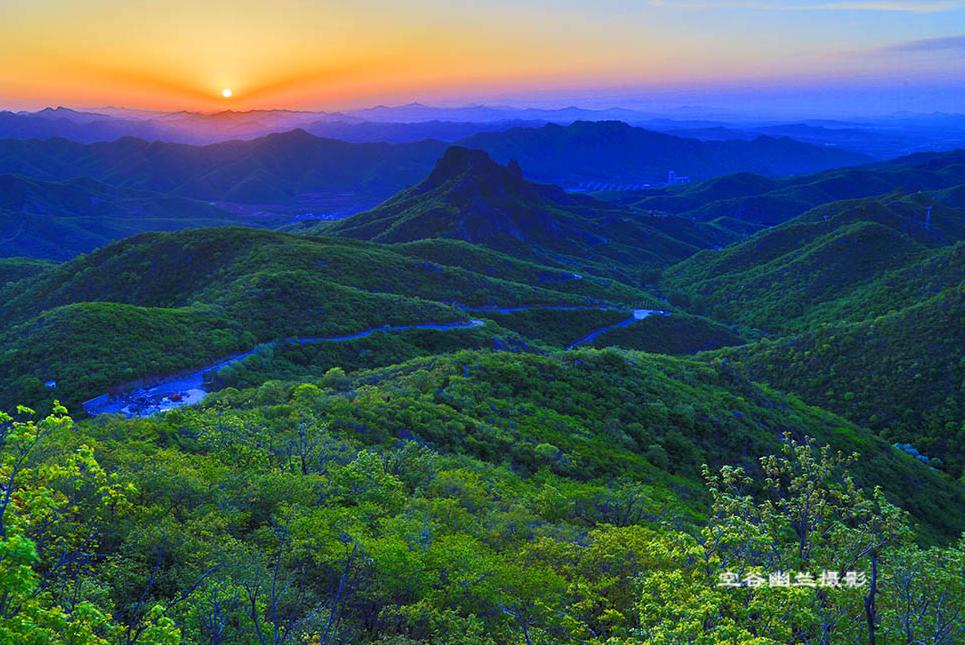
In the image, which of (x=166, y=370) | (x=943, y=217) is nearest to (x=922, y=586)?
(x=166, y=370)

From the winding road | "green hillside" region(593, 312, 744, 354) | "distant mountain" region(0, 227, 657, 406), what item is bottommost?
"green hillside" region(593, 312, 744, 354)

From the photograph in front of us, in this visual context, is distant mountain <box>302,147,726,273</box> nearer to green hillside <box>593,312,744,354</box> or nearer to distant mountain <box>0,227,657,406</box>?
distant mountain <box>0,227,657,406</box>

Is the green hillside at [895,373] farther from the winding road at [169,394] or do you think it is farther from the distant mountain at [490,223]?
the distant mountain at [490,223]

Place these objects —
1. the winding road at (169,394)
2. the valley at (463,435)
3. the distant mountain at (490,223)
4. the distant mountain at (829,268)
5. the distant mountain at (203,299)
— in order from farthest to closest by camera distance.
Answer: the distant mountain at (490,223) → the distant mountain at (829,268) → the distant mountain at (203,299) → the winding road at (169,394) → the valley at (463,435)

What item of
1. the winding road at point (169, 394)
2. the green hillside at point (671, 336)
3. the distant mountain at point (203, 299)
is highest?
the distant mountain at point (203, 299)

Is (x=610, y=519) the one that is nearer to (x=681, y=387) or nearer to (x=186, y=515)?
(x=186, y=515)

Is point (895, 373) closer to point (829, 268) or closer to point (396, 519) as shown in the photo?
point (396, 519)


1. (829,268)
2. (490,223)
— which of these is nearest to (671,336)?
(829,268)

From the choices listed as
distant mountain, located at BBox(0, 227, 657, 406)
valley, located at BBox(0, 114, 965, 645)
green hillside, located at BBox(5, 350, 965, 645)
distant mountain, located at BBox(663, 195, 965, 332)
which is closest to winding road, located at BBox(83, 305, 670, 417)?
valley, located at BBox(0, 114, 965, 645)

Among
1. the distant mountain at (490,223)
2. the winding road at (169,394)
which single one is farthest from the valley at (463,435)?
the distant mountain at (490,223)
